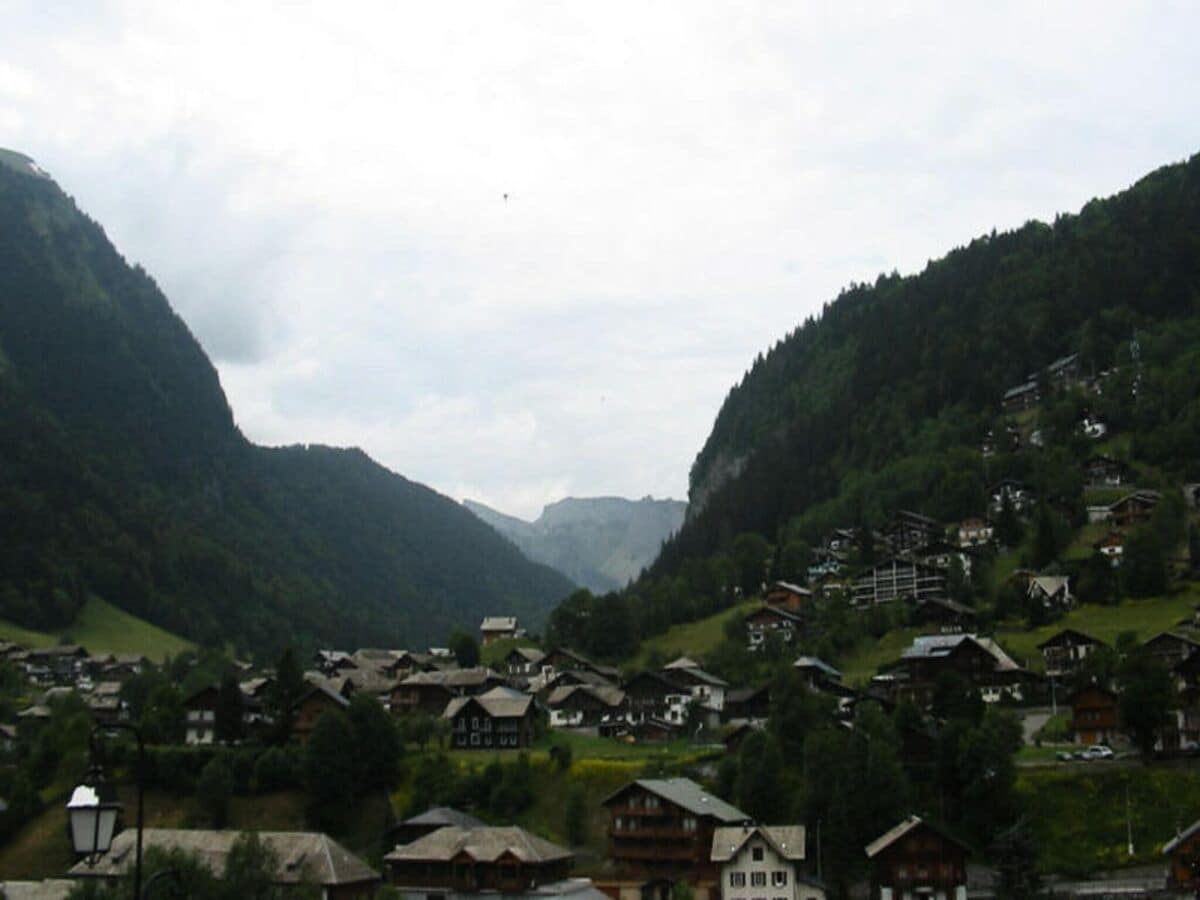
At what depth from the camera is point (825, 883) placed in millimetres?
55969

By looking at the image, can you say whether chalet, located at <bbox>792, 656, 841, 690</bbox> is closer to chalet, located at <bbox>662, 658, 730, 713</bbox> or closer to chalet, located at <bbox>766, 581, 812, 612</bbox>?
chalet, located at <bbox>662, 658, 730, 713</bbox>

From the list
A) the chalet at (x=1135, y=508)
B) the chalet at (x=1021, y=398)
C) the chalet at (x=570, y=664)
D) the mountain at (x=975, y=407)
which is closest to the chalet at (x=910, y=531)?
the mountain at (x=975, y=407)

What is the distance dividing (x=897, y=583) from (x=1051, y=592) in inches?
612

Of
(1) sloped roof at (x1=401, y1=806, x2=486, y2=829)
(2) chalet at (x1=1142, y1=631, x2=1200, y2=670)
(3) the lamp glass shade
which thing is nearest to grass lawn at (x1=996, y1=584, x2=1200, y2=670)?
(2) chalet at (x1=1142, y1=631, x2=1200, y2=670)

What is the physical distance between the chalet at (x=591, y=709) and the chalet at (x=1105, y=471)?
48.9 meters

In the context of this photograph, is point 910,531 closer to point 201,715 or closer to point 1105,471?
point 1105,471

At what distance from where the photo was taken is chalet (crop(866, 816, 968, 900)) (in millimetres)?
52406

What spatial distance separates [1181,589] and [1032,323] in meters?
71.3

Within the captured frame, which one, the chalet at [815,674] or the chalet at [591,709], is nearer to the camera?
the chalet at [815,674]

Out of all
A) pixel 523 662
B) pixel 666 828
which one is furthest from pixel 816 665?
pixel 523 662

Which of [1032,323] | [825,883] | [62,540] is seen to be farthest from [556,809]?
[62,540]

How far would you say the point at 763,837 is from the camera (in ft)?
187

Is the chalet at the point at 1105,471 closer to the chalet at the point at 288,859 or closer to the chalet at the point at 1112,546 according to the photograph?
the chalet at the point at 1112,546

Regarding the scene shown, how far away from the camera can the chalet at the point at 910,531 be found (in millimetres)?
112819
